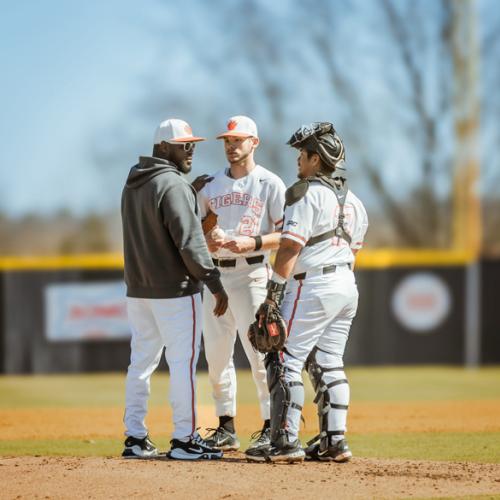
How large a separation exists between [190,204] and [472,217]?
1358cm

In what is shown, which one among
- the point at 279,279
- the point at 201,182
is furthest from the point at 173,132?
the point at 279,279

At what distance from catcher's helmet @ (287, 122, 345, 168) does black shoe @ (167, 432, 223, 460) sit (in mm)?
1875

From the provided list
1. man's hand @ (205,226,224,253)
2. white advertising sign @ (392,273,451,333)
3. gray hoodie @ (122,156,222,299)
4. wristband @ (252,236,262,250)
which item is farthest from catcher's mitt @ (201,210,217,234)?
white advertising sign @ (392,273,451,333)

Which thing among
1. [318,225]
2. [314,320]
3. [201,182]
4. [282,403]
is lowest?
[282,403]

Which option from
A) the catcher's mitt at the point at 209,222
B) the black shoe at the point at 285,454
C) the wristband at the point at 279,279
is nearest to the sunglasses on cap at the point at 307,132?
the wristband at the point at 279,279

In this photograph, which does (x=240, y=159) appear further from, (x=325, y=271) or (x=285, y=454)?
(x=285, y=454)

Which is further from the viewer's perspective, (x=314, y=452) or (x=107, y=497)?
(x=314, y=452)

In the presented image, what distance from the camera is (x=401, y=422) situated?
9.04m

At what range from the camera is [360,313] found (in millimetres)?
14984

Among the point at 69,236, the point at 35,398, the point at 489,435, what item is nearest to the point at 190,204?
the point at 489,435

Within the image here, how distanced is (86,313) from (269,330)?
355 inches

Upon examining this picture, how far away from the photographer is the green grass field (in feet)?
23.7

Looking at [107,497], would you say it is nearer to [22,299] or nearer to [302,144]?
[302,144]

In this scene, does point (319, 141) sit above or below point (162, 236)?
above
